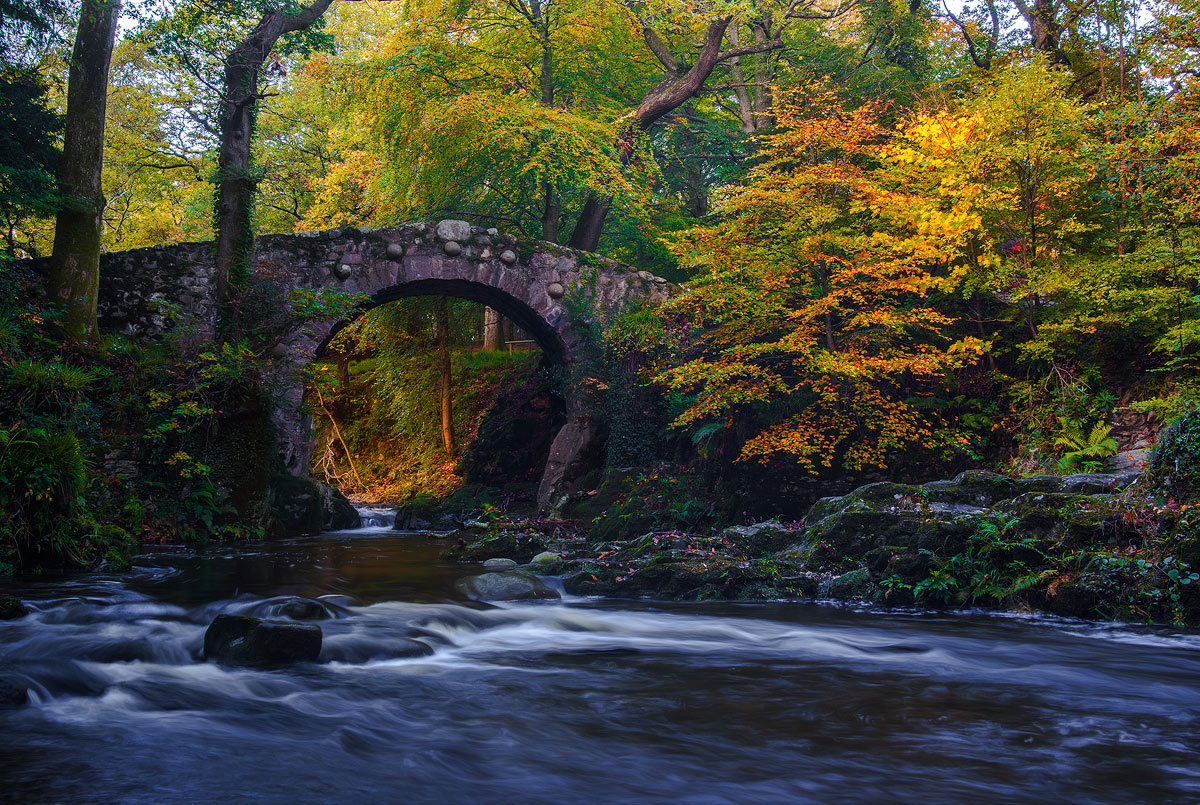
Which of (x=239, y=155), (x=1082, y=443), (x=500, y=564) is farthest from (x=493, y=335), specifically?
(x=1082, y=443)

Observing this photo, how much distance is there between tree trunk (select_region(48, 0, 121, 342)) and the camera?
950cm

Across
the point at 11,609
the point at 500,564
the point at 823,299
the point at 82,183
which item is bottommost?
the point at 500,564

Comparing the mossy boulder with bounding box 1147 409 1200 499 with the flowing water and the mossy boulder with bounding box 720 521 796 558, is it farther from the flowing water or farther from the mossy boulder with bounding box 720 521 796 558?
the mossy boulder with bounding box 720 521 796 558

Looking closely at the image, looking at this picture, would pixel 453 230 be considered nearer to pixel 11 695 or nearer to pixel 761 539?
pixel 761 539

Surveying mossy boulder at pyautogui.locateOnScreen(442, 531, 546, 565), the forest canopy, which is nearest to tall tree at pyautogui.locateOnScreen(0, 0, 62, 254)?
the forest canopy

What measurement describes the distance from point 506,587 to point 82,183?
7.59m

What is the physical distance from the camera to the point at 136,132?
768 inches

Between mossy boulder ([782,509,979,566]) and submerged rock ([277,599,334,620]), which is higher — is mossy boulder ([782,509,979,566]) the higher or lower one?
the higher one

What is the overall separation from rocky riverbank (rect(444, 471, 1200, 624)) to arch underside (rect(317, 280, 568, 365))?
20.4 feet

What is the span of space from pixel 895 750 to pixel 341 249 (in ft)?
38.3

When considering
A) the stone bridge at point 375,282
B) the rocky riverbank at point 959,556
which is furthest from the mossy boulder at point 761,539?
the stone bridge at point 375,282

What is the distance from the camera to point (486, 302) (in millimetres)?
14695

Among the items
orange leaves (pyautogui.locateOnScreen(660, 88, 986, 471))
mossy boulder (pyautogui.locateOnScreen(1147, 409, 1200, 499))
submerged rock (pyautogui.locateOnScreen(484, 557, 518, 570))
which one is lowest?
submerged rock (pyautogui.locateOnScreen(484, 557, 518, 570))

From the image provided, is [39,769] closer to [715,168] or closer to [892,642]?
[892,642]
